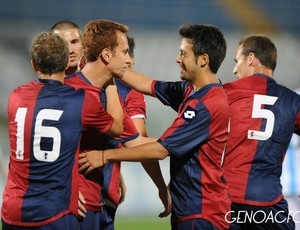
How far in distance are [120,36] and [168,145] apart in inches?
27.8

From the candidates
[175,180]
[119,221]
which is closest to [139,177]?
[119,221]

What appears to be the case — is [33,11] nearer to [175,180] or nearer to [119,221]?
[119,221]

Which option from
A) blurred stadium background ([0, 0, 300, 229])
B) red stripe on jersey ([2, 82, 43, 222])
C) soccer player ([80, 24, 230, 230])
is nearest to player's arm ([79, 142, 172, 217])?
soccer player ([80, 24, 230, 230])

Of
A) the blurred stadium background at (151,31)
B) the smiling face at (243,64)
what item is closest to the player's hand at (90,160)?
the smiling face at (243,64)

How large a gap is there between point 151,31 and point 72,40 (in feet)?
13.9

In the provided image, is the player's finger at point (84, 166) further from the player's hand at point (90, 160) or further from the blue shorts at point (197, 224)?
the blue shorts at point (197, 224)

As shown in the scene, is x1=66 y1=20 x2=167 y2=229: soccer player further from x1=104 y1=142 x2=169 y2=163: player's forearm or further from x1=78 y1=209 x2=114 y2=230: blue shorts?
x1=104 y1=142 x2=169 y2=163: player's forearm

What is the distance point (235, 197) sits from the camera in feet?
16.7

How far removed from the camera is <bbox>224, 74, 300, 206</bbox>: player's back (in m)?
5.08

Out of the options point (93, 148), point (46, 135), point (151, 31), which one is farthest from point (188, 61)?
point (151, 31)

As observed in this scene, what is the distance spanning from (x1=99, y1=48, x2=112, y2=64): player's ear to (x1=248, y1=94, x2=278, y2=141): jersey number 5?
127 centimetres

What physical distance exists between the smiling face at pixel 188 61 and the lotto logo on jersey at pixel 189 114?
25cm

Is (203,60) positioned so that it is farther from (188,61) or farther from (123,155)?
(123,155)

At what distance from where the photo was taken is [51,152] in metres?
4.02
